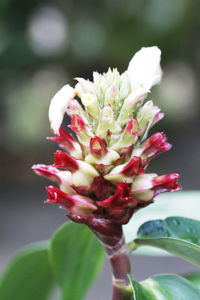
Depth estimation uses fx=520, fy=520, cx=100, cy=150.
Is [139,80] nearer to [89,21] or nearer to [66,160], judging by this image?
[66,160]

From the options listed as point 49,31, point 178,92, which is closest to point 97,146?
point 49,31

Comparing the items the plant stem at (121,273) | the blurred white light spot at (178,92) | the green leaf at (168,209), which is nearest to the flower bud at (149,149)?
the plant stem at (121,273)

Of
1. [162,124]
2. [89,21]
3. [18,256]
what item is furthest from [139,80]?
[162,124]

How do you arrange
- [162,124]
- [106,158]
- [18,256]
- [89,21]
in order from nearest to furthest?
[106,158]
[18,256]
[89,21]
[162,124]

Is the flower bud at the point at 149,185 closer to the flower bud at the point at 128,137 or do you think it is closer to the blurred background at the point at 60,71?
the flower bud at the point at 128,137

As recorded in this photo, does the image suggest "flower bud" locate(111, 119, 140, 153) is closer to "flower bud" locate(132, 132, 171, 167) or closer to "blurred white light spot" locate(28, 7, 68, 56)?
"flower bud" locate(132, 132, 171, 167)

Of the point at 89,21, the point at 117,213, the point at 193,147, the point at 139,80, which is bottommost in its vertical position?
the point at 117,213

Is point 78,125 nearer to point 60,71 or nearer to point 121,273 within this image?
point 121,273
